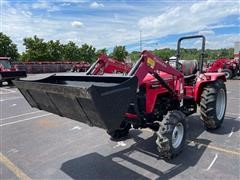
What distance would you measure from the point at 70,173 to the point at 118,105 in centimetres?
152

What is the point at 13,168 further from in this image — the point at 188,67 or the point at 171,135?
the point at 188,67

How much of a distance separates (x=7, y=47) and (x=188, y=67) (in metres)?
42.5

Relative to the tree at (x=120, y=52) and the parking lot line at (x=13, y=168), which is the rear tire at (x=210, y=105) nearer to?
the parking lot line at (x=13, y=168)

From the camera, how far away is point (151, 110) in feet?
15.2

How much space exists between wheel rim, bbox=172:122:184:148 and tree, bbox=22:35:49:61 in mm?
43737

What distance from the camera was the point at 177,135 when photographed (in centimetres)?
453

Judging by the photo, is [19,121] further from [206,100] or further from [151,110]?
[206,100]

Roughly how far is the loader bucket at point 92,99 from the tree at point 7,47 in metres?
42.3

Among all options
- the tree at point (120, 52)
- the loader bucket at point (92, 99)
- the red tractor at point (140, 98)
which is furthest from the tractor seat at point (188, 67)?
the tree at point (120, 52)

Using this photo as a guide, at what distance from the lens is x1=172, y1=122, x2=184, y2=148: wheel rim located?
4392 mm

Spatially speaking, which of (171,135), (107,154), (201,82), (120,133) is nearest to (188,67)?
(201,82)

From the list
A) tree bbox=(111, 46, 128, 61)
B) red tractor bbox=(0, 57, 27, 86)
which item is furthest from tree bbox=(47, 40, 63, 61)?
red tractor bbox=(0, 57, 27, 86)

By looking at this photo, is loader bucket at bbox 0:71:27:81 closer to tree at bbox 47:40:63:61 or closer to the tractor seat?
the tractor seat

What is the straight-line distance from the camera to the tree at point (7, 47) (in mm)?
41625
